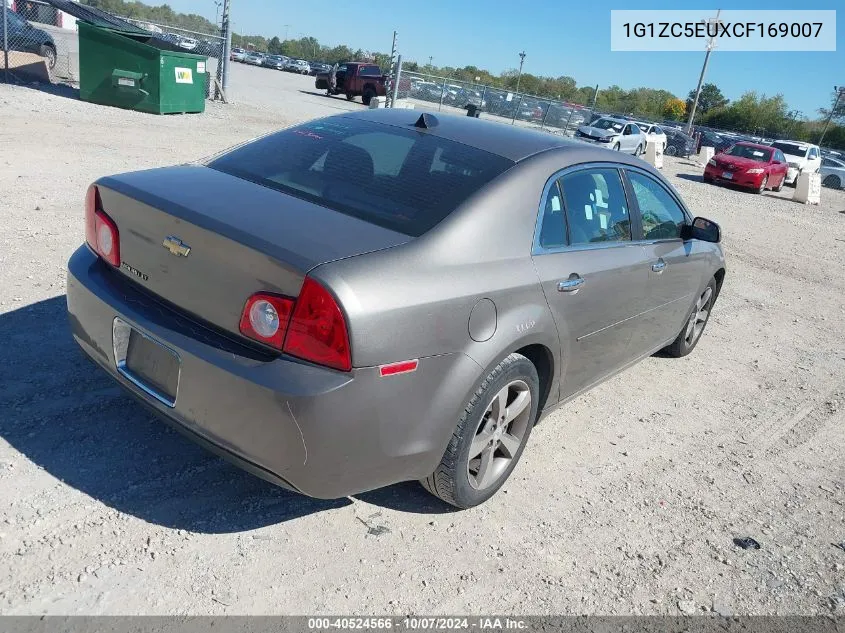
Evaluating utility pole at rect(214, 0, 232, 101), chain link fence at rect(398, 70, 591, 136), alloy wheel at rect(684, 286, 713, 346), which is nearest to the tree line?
chain link fence at rect(398, 70, 591, 136)

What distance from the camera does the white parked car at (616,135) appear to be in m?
23.8

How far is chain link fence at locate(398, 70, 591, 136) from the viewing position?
105ft

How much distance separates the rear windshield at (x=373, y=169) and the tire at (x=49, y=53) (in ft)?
58.8

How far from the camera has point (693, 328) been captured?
572 cm

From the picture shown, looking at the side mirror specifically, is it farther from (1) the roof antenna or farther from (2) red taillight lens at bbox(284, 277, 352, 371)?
(2) red taillight lens at bbox(284, 277, 352, 371)

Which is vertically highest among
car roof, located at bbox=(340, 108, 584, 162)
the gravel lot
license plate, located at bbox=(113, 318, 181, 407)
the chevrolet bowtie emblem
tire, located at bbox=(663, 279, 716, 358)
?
car roof, located at bbox=(340, 108, 584, 162)

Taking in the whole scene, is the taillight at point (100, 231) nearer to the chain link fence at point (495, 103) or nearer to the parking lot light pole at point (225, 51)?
the parking lot light pole at point (225, 51)

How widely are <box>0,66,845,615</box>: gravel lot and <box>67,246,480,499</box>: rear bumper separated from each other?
0.41 m

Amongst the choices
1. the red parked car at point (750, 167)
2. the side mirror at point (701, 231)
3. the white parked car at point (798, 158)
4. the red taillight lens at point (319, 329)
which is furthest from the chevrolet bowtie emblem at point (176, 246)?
the white parked car at point (798, 158)

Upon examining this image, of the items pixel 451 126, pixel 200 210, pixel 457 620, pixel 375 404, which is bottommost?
pixel 457 620

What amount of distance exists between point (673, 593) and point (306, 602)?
5.02 feet

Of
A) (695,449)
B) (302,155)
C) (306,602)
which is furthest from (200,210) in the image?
(695,449)

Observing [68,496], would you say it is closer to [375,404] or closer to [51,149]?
[375,404]

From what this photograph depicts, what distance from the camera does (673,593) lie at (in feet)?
9.60
